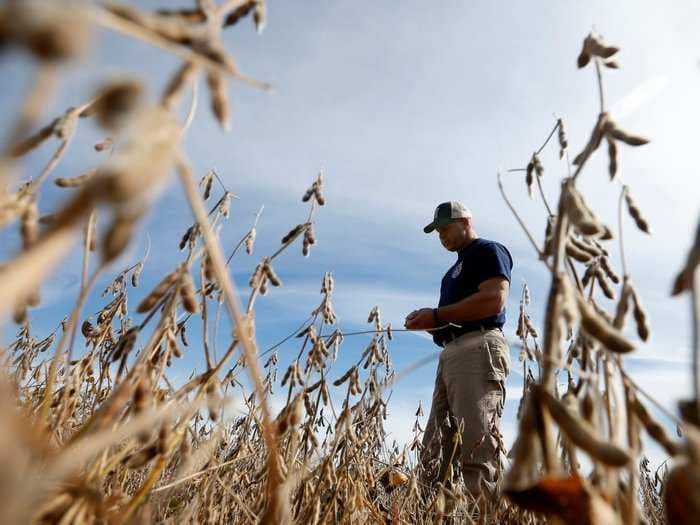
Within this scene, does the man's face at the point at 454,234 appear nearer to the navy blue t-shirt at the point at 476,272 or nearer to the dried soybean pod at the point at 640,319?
the navy blue t-shirt at the point at 476,272

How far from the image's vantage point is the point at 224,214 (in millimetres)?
1688

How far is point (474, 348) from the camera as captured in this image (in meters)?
Result: 4.00

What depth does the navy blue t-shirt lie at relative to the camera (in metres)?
3.94

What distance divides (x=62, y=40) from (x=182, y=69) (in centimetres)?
21

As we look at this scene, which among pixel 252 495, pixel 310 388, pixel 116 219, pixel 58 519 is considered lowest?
pixel 58 519

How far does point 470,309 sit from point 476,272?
0.42m

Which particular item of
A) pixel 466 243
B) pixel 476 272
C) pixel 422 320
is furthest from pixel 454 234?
pixel 422 320

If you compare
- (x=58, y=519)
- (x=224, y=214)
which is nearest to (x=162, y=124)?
(x=58, y=519)

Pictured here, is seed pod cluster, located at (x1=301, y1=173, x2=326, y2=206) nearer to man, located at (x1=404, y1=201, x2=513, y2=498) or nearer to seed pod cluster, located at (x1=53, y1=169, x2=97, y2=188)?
seed pod cluster, located at (x1=53, y1=169, x2=97, y2=188)

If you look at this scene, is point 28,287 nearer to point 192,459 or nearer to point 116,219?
point 116,219

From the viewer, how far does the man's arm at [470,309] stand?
369 centimetres

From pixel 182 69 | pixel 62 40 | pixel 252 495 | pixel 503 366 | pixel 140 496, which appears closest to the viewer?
pixel 62 40

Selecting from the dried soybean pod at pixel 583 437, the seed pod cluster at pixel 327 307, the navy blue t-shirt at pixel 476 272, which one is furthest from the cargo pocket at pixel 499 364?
the dried soybean pod at pixel 583 437

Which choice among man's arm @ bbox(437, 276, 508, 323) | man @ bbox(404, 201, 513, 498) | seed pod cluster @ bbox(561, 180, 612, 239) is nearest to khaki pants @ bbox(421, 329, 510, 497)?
man @ bbox(404, 201, 513, 498)
